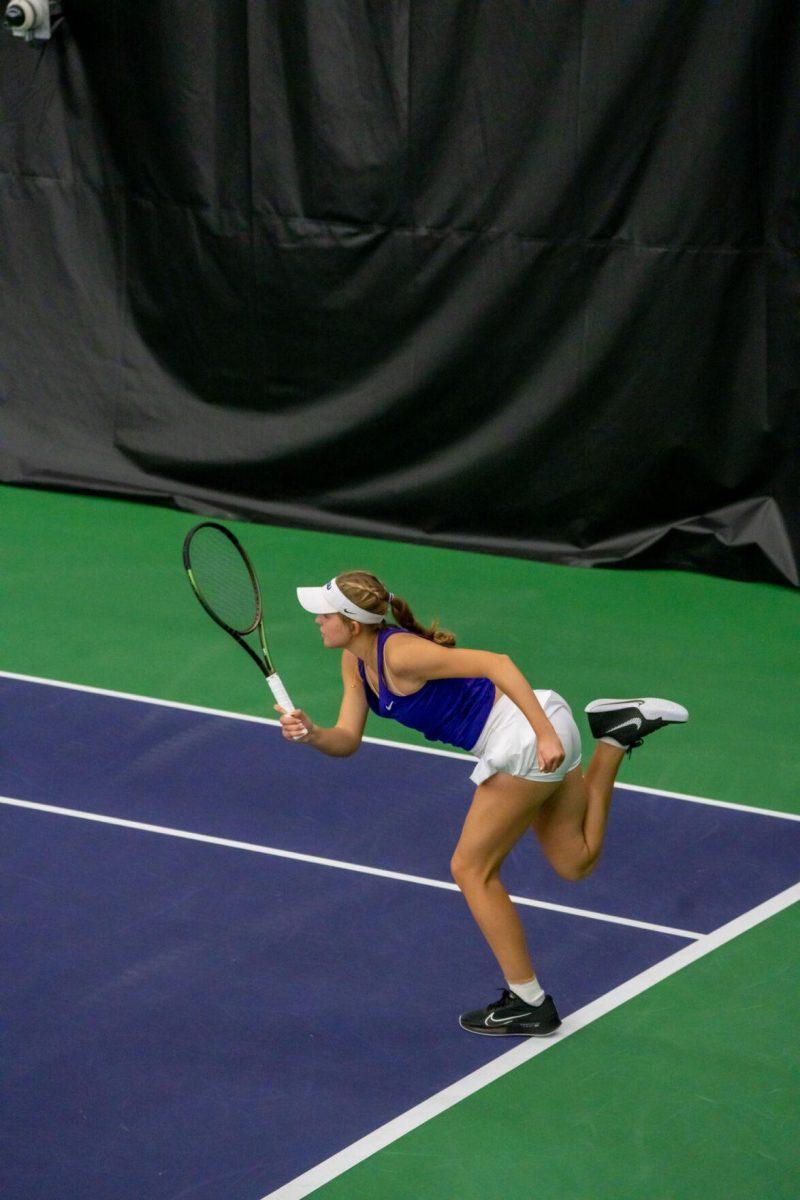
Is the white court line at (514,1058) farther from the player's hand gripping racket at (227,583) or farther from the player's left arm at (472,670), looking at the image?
the player's hand gripping racket at (227,583)

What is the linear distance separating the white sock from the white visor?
43.6 inches

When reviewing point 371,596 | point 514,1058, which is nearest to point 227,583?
point 371,596

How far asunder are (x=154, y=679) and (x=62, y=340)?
150 inches

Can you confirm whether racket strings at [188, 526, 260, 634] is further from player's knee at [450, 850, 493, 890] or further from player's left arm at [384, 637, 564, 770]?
player's knee at [450, 850, 493, 890]

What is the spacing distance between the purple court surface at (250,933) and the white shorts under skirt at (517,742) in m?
0.80

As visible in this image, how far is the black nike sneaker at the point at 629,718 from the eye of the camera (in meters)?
5.20

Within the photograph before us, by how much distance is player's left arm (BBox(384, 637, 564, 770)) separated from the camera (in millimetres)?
4578

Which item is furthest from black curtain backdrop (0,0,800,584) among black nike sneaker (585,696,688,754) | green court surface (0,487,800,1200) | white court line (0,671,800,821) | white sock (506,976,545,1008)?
white sock (506,976,545,1008)

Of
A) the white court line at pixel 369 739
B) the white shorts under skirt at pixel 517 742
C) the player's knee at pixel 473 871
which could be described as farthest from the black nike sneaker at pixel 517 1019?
the white court line at pixel 369 739

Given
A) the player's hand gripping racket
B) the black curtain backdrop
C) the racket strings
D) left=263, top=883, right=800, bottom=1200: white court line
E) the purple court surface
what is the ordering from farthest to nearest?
the black curtain backdrop, the racket strings, the player's hand gripping racket, the purple court surface, left=263, top=883, right=800, bottom=1200: white court line

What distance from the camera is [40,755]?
6.89 meters

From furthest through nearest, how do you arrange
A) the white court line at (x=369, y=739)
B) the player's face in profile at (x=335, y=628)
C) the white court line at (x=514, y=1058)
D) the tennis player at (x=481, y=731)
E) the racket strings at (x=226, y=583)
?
the white court line at (x=369, y=739)
the racket strings at (x=226, y=583)
the player's face in profile at (x=335, y=628)
the tennis player at (x=481, y=731)
the white court line at (x=514, y=1058)

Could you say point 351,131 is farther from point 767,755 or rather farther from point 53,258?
point 767,755

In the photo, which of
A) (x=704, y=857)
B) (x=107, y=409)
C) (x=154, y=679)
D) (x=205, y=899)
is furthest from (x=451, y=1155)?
(x=107, y=409)
